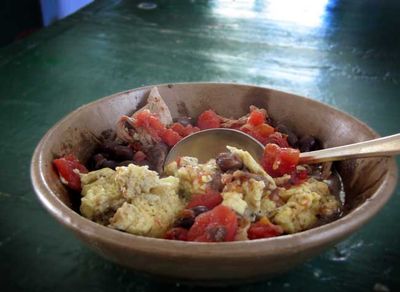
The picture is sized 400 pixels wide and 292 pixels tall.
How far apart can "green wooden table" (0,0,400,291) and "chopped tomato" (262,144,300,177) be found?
237 millimetres

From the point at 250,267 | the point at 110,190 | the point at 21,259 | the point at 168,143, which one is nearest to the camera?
the point at 250,267

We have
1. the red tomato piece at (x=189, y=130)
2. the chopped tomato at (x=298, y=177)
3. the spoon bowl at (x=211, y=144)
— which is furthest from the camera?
the red tomato piece at (x=189, y=130)

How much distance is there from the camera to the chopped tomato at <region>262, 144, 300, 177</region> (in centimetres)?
108

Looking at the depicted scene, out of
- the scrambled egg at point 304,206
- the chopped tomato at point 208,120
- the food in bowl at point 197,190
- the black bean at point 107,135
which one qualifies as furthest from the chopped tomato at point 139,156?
the scrambled egg at point 304,206

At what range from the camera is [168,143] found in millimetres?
1230

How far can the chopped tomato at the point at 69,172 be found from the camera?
3.37 feet

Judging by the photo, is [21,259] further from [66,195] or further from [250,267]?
[250,267]

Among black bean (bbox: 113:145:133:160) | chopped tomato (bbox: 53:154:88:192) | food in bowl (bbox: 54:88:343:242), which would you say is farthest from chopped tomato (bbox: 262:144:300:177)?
chopped tomato (bbox: 53:154:88:192)

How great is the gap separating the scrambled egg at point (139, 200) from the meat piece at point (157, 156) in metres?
0.13

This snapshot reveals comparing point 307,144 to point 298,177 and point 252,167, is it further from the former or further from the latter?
point 252,167

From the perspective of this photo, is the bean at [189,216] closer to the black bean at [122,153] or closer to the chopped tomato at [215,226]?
the chopped tomato at [215,226]

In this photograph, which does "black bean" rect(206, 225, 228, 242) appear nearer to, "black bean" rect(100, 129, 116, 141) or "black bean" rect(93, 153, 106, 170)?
"black bean" rect(93, 153, 106, 170)

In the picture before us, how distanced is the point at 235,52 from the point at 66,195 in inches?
72.7

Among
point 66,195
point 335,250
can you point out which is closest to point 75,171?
point 66,195
